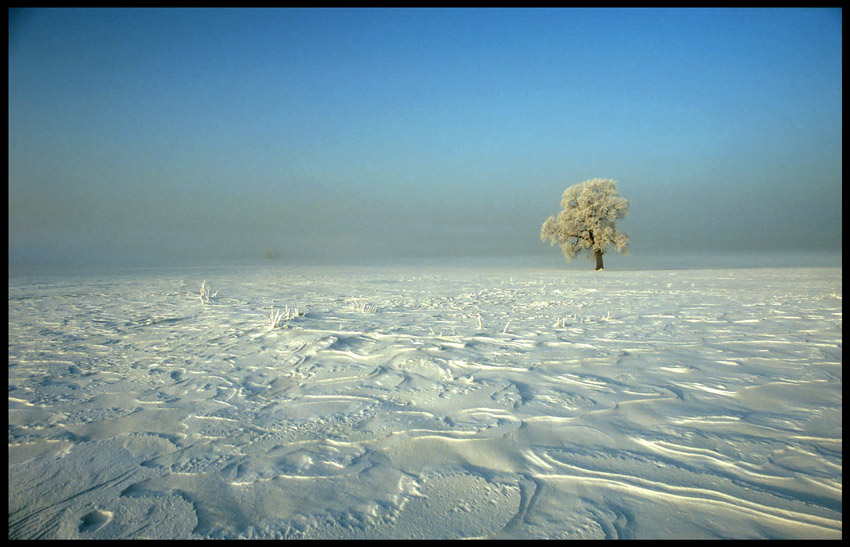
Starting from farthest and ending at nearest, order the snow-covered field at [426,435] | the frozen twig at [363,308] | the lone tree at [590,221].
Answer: the lone tree at [590,221], the frozen twig at [363,308], the snow-covered field at [426,435]

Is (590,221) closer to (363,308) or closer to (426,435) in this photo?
(363,308)

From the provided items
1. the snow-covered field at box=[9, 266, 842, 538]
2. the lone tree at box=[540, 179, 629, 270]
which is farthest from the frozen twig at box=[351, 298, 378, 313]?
the lone tree at box=[540, 179, 629, 270]

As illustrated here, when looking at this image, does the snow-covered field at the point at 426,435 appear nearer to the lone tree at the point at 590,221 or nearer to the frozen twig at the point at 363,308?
the frozen twig at the point at 363,308

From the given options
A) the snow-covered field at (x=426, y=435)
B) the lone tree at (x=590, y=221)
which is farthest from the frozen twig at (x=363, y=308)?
the lone tree at (x=590, y=221)

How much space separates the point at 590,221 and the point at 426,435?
107ft

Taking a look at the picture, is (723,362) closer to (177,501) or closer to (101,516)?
(177,501)

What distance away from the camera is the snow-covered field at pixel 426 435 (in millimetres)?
1890

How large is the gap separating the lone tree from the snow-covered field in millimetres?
27974

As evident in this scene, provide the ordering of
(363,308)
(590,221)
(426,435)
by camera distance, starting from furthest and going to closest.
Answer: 1. (590,221)
2. (363,308)
3. (426,435)

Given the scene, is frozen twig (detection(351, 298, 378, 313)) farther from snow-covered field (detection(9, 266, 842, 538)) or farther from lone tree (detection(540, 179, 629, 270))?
lone tree (detection(540, 179, 629, 270))

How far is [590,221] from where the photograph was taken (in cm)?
3212

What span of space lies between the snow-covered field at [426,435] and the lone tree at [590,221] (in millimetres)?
27974

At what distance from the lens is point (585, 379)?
380 cm

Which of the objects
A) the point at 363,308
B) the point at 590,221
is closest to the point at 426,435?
the point at 363,308
